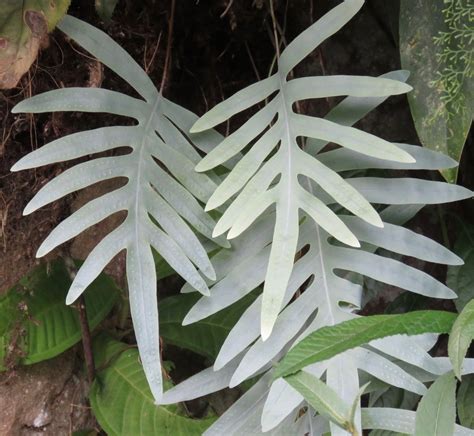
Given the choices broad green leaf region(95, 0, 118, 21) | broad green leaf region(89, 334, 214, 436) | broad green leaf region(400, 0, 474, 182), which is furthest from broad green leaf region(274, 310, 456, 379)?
broad green leaf region(95, 0, 118, 21)

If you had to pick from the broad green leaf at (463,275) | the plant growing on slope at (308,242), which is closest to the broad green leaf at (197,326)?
the plant growing on slope at (308,242)

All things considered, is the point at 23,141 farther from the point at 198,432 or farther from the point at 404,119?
the point at 404,119

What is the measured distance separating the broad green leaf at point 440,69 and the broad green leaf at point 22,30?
47 centimetres

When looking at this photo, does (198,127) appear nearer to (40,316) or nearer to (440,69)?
(440,69)

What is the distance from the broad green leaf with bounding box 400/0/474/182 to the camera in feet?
2.62

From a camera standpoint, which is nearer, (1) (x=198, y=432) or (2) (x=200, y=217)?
(2) (x=200, y=217)

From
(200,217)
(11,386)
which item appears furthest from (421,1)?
(11,386)

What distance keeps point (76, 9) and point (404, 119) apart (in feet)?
2.11

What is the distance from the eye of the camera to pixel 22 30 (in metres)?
0.72

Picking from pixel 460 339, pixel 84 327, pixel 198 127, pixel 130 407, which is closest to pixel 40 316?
pixel 84 327

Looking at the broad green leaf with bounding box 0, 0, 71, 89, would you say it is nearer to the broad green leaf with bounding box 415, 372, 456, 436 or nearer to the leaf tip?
the leaf tip

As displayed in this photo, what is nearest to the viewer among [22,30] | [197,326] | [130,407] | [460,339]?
[460,339]

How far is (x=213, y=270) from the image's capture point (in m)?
0.75

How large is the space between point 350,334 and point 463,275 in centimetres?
57
